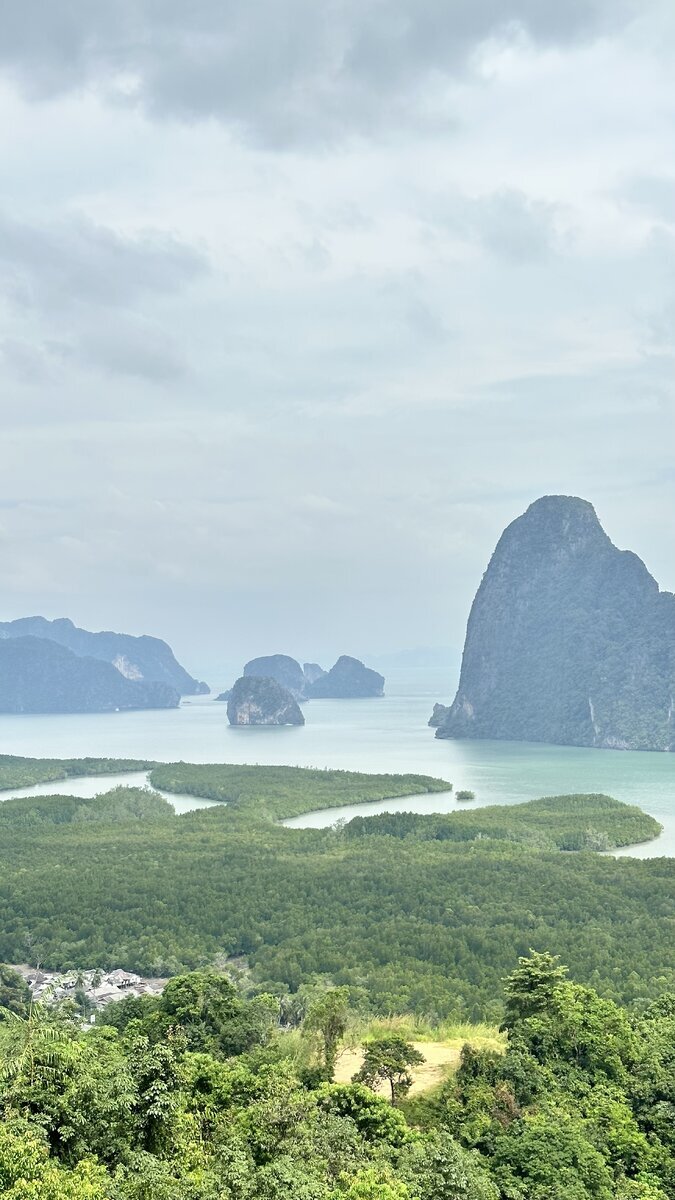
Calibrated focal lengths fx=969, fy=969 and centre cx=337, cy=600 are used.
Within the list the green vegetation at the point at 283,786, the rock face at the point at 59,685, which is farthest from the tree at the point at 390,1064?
the rock face at the point at 59,685

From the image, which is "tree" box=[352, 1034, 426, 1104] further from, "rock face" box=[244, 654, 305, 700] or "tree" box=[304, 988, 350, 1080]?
"rock face" box=[244, 654, 305, 700]

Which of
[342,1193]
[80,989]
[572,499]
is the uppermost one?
[572,499]

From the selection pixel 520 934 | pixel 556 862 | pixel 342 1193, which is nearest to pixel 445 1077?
pixel 342 1193

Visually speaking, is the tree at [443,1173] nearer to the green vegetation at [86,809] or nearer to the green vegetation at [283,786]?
the green vegetation at [86,809]

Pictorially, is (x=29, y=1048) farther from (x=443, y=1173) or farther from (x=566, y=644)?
(x=566, y=644)

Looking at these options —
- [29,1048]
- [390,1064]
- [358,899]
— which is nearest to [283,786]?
[358,899]

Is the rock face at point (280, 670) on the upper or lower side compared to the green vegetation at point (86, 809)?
upper

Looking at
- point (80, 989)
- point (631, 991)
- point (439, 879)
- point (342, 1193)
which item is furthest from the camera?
point (439, 879)

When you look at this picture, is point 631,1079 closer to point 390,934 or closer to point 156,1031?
point 156,1031
